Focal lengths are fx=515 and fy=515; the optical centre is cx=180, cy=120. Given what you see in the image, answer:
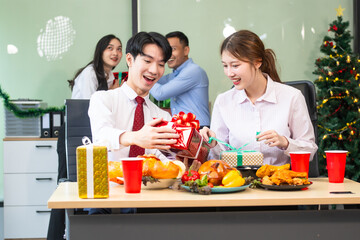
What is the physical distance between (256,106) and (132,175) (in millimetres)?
976

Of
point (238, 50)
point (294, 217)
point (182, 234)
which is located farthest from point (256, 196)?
point (238, 50)

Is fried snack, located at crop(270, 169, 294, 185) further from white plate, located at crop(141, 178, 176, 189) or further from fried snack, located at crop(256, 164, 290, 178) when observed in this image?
white plate, located at crop(141, 178, 176, 189)

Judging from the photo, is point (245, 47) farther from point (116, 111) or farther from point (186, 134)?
point (186, 134)

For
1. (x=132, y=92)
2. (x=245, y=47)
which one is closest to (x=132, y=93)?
(x=132, y=92)

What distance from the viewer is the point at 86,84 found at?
3.81 meters

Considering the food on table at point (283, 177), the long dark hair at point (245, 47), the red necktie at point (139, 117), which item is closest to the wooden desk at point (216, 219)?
the food on table at point (283, 177)

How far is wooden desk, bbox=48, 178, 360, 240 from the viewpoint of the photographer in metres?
1.51

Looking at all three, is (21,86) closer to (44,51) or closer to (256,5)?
(44,51)

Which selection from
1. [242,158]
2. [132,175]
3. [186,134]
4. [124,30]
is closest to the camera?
[132,175]

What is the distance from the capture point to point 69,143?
2.51 meters

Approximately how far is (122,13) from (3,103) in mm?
1398

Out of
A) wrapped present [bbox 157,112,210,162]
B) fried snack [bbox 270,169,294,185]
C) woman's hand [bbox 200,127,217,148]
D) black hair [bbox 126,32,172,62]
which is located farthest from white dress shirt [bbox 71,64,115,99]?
fried snack [bbox 270,169,294,185]

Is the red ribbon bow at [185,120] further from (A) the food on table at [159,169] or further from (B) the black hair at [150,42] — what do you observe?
(B) the black hair at [150,42]

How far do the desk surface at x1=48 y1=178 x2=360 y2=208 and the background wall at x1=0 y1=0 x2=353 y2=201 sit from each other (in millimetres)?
3356
